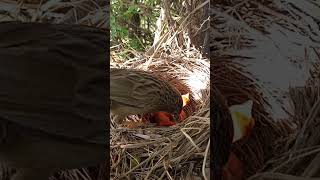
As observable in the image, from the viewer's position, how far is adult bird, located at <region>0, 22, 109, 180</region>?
79 centimetres

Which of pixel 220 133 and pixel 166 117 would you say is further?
pixel 166 117

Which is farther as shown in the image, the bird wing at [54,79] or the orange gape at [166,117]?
the orange gape at [166,117]

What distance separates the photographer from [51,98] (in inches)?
32.2

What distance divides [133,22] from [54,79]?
11.7 inches

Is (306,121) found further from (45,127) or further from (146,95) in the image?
(45,127)

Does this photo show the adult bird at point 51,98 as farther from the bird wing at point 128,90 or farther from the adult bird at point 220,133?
the adult bird at point 220,133

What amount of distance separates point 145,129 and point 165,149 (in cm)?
7

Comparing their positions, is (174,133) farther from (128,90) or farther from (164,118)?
(128,90)

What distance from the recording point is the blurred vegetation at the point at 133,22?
3.33 ft

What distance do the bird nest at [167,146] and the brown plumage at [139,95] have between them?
1.2 inches

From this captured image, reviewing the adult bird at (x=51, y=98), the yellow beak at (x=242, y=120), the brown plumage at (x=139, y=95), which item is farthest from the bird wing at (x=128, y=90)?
the yellow beak at (x=242, y=120)

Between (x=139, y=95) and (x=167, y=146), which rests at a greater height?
(x=139, y=95)

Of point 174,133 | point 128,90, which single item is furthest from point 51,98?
point 174,133

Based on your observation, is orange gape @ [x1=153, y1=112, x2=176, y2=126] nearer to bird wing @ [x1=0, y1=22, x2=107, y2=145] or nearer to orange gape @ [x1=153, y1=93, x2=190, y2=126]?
orange gape @ [x1=153, y1=93, x2=190, y2=126]
